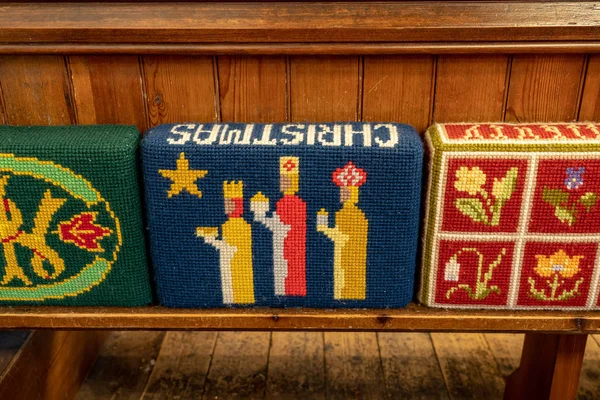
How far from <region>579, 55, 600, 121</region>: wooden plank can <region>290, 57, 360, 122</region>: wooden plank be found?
0.45 m

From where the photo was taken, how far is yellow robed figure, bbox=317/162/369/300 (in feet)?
3.31

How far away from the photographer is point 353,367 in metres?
1.60

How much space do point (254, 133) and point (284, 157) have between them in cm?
9

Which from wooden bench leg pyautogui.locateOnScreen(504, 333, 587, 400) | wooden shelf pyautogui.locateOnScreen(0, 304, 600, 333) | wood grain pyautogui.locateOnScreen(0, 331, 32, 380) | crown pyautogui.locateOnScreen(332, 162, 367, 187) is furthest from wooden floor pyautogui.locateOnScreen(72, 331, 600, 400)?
crown pyautogui.locateOnScreen(332, 162, 367, 187)

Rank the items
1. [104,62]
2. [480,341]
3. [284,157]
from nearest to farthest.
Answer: [284,157]
[104,62]
[480,341]

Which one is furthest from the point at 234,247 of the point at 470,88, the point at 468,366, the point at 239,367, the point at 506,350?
the point at 506,350

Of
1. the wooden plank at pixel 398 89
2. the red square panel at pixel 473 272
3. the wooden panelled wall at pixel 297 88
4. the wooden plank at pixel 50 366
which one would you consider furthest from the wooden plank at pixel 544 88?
the wooden plank at pixel 50 366

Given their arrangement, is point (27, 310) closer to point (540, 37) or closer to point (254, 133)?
point (254, 133)

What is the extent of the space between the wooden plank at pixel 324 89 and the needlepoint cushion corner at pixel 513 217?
0.18 metres

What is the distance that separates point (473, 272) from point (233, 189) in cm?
49

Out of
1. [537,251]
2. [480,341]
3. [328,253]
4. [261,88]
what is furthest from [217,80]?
[480,341]

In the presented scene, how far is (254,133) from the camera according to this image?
3.41 feet

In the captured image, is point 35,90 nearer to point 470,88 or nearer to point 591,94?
point 470,88

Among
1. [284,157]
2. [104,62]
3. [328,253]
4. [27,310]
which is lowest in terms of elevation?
[27,310]
